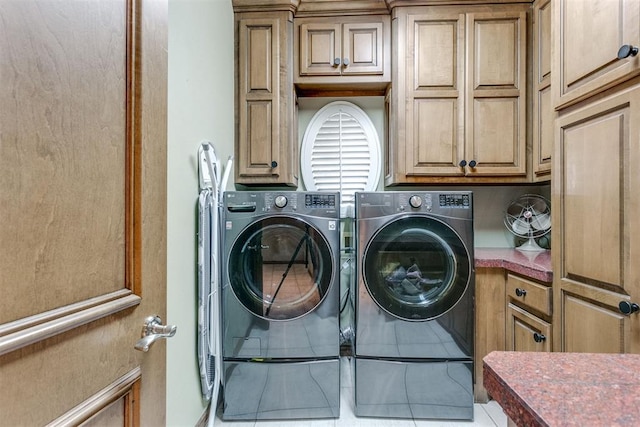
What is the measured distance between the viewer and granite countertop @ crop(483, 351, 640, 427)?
374 millimetres

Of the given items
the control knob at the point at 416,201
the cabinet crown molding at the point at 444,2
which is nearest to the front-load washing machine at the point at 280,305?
the control knob at the point at 416,201

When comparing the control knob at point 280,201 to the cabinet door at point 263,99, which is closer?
the control knob at point 280,201

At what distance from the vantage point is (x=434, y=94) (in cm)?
207

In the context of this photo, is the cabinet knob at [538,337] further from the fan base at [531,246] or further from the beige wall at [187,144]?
the beige wall at [187,144]

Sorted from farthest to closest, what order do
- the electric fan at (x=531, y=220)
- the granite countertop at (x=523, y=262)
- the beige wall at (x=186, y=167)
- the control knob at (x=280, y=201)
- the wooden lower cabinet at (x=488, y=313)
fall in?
the electric fan at (x=531, y=220)
the wooden lower cabinet at (x=488, y=313)
the control knob at (x=280, y=201)
the granite countertop at (x=523, y=262)
the beige wall at (x=186, y=167)

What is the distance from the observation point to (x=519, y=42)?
6.65ft

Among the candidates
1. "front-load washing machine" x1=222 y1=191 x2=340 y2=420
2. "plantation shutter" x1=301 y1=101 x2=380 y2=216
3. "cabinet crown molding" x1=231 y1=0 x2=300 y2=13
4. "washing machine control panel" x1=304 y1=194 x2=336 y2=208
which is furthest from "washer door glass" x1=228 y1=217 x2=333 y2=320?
"cabinet crown molding" x1=231 y1=0 x2=300 y2=13

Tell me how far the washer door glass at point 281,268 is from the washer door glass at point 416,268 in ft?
0.90

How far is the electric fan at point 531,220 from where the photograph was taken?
218cm

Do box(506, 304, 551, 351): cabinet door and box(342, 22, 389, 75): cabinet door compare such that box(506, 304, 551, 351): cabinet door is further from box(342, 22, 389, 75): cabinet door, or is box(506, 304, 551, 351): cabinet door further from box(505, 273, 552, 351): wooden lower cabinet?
box(342, 22, 389, 75): cabinet door

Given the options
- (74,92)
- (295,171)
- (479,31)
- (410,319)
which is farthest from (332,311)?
(479,31)

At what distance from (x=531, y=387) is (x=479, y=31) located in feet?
7.39

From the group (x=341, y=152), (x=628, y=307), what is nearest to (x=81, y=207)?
(x=628, y=307)

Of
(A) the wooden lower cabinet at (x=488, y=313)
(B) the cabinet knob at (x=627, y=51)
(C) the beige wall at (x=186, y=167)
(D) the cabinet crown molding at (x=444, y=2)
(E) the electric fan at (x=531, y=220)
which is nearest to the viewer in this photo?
(B) the cabinet knob at (x=627, y=51)
